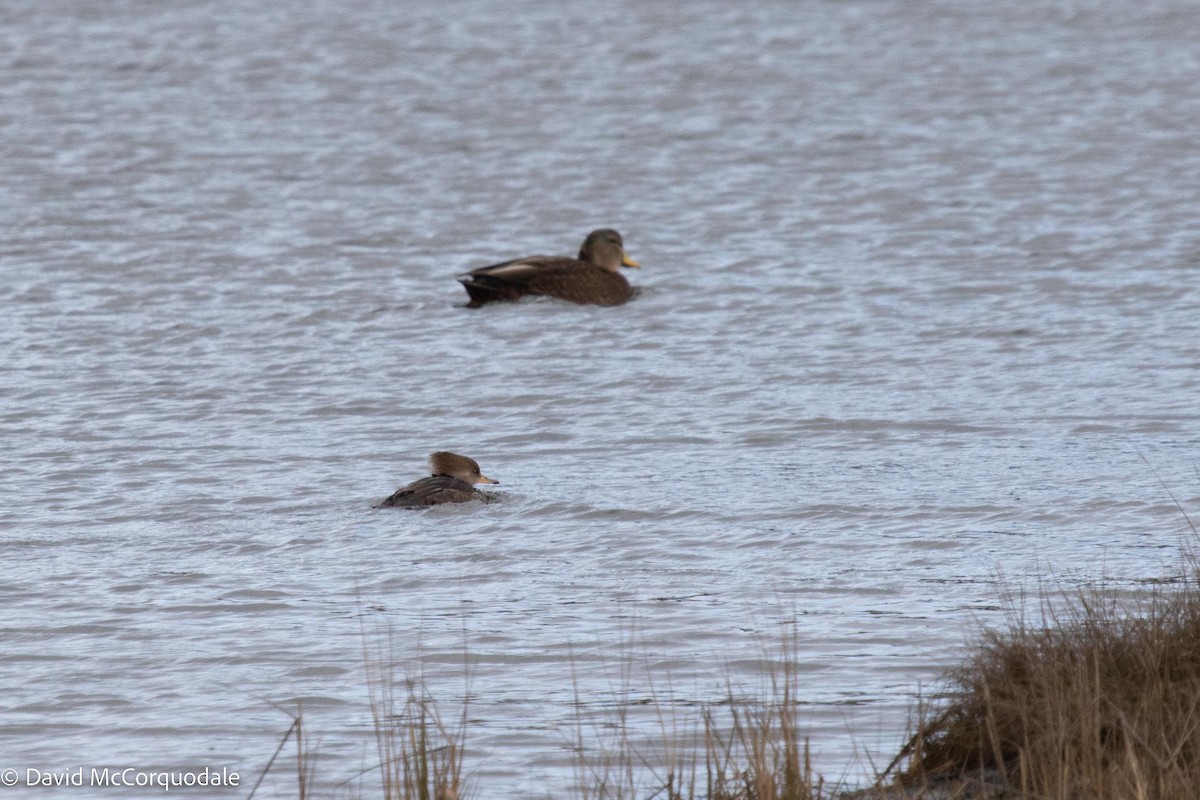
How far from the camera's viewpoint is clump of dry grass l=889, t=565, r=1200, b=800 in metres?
4.68

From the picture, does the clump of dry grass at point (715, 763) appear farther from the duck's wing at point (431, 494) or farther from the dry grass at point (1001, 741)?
the duck's wing at point (431, 494)

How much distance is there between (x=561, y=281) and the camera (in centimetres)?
1605

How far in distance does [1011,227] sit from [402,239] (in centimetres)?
561

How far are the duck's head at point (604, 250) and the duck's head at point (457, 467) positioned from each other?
6.93 m

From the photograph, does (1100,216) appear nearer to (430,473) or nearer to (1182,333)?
(1182,333)

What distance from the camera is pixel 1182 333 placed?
13477 millimetres

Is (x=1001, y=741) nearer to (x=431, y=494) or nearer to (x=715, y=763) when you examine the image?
(x=715, y=763)

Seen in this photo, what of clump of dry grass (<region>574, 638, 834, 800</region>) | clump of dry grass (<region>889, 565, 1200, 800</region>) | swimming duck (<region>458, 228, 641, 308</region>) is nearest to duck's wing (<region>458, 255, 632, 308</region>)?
swimming duck (<region>458, 228, 641, 308</region>)

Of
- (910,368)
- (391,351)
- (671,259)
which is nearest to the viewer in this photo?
(910,368)

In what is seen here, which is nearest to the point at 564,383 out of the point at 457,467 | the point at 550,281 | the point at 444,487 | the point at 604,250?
the point at 457,467

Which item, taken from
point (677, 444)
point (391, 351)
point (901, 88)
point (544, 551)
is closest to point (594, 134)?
point (901, 88)

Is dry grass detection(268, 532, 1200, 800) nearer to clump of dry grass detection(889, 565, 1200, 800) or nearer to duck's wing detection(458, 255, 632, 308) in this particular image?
clump of dry grass detection(889, 565, 1200, 800)

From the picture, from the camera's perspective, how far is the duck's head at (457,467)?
9.48 meters

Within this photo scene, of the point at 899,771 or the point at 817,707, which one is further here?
the point at 817,707
